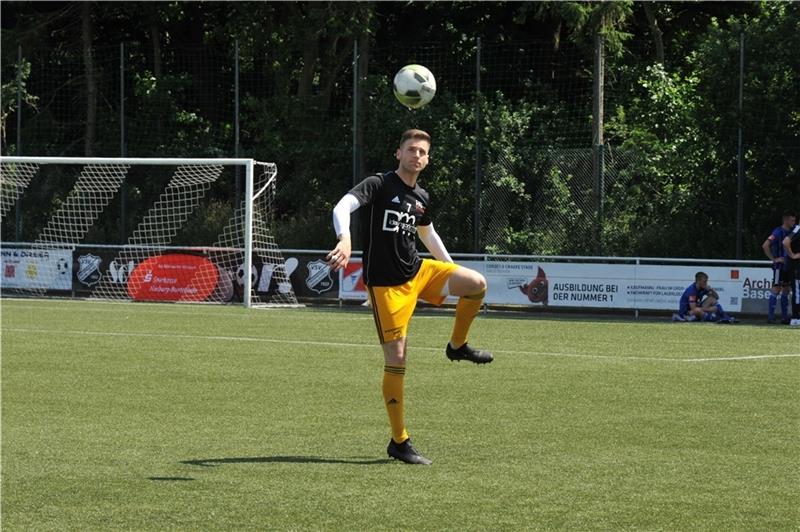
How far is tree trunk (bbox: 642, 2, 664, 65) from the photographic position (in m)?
36.8

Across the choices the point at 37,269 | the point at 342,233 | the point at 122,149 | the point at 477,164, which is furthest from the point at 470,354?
the point at 122,149

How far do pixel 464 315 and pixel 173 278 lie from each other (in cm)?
1971

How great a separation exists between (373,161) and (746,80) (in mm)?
10047

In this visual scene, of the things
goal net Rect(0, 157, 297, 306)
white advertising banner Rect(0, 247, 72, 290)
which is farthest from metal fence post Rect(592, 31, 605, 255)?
white advertising banner Rect(0, 247, 72, 290)

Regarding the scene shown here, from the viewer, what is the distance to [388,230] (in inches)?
359

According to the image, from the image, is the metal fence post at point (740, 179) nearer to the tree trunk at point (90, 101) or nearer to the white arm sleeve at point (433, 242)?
the tree trunk at point (90, 101)

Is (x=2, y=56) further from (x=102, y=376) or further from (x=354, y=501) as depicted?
(x=354, y=501)

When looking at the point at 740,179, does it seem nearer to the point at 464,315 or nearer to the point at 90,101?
the point at 90,101

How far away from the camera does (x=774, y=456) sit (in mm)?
8844

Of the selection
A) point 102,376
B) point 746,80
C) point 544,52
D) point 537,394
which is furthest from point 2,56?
point 537,394

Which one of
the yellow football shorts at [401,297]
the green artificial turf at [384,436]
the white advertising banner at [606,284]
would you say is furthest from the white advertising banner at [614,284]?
the yellow football shorts at [401,297]

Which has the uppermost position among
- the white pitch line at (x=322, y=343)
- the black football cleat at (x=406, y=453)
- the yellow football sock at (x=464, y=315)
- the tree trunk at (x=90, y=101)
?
the tree trunk at (x=90, y=101)

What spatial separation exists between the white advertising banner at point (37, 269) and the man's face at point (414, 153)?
867 inches

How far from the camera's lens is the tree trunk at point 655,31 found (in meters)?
36.8
